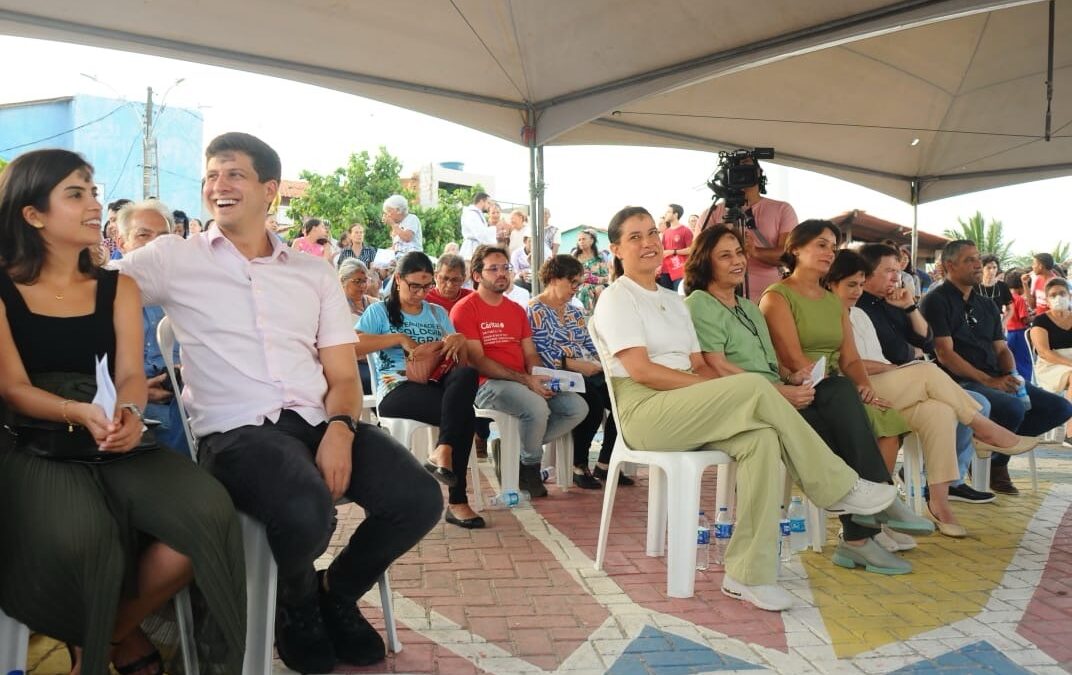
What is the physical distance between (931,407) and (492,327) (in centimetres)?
231

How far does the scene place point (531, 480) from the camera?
5.07 m

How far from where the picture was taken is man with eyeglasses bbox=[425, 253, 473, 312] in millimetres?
5527

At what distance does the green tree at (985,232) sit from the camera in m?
42.1

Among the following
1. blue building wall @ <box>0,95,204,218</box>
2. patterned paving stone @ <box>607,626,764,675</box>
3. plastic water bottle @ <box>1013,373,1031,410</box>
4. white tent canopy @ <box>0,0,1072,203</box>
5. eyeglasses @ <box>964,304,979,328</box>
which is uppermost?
blue building wall @ <box>0,95,204,218</box>

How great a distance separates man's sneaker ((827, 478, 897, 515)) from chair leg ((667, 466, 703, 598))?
542 millimetres

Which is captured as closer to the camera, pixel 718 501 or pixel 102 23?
pixel 718 501

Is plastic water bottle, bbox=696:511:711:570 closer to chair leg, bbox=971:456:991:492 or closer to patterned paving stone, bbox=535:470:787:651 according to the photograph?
patterned paving stone, bbox=535:470:787:651

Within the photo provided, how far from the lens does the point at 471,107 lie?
6965 mm

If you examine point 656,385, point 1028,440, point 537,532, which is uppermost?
point 656,385

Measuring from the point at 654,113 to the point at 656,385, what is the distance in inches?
188

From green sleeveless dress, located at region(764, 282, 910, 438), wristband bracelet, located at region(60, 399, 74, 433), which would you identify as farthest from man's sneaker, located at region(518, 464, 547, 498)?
wristband bracelet, located at region(60, 399, 74, 433)

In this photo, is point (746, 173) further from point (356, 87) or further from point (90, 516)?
point (90, 516)

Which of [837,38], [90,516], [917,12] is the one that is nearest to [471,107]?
[837,38]

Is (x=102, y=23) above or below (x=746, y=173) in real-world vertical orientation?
above
